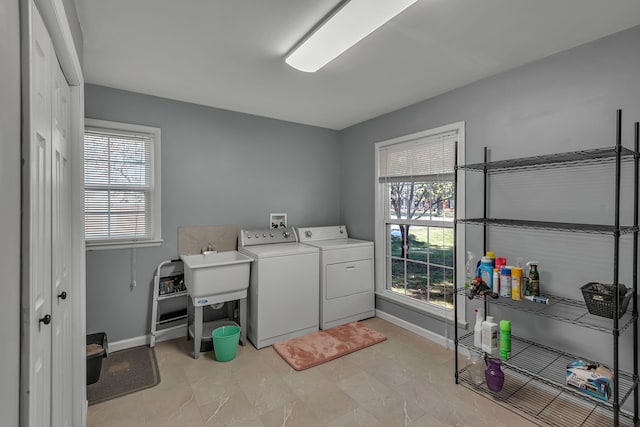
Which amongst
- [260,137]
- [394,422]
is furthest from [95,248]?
[394,422]

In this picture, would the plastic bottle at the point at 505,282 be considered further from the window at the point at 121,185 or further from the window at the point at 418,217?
the window at the point at 121,185

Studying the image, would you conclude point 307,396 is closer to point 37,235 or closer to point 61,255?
point 61,255

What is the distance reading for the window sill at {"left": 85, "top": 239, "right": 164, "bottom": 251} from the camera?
2.69 meters

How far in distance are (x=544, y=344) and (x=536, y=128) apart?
1564 mm

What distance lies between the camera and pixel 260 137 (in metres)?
3.56

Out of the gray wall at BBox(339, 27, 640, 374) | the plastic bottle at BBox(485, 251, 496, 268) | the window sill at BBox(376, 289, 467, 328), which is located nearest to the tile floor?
the window sill at BBox(376, 289, 467, 328)

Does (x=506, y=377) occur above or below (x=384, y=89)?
below

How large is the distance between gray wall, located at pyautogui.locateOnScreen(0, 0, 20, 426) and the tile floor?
4.88 feet

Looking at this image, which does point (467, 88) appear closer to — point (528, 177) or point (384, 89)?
point (384, 89)

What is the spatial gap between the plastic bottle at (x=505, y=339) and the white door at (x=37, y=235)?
2459mm

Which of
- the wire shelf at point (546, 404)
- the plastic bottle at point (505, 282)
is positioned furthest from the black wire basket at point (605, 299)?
the wire shelf at point (546, 404)

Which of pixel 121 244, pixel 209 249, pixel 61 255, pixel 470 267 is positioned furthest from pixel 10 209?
pixel 470 267

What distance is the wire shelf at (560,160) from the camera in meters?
1.81

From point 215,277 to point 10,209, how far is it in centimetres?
205
